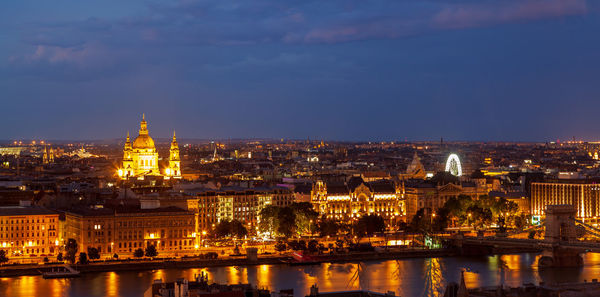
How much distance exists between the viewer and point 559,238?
47.0m

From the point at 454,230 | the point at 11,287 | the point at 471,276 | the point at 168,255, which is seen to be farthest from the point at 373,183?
the point at 11,287

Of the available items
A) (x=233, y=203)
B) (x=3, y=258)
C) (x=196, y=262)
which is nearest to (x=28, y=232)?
(x=3, y=258)

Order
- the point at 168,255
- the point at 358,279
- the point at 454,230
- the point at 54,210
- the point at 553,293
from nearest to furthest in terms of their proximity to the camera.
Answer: the point at 553,293 < the point at 358,279 < the point at 168,255 < the point at 54,210 < the point at 454,230

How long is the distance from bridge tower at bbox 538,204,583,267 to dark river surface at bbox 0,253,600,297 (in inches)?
23.6

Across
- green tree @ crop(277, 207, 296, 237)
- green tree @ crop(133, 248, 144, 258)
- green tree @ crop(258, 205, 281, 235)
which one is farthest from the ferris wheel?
green tree @ crop(133, 248, 144, 258)

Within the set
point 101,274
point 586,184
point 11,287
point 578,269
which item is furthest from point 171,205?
point 586,184

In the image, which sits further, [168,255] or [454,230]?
[454,230]

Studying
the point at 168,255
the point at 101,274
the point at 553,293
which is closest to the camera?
the point at 553,293

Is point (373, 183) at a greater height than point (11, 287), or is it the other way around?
point (373, 183)

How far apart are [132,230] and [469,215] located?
18.7 meters

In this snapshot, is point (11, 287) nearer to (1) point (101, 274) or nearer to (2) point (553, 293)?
(1) point (101, 274)

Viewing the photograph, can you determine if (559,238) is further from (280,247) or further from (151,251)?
(151,251)

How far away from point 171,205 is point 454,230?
14145mm

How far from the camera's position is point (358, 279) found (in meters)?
38.5
